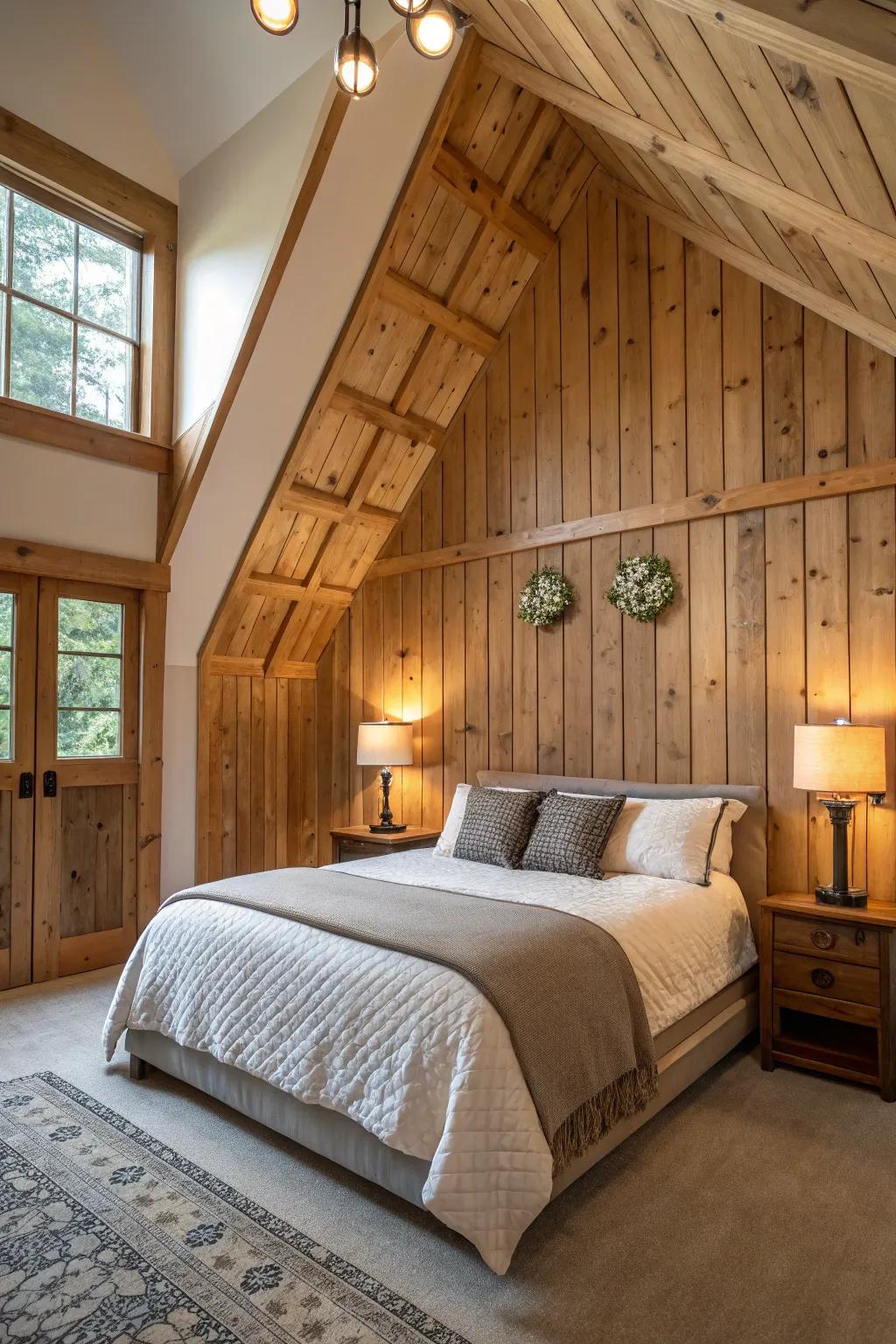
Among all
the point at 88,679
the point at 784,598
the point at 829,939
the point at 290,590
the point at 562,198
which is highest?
the point at 562,198

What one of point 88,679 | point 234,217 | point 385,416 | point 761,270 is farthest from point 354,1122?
point 234,217

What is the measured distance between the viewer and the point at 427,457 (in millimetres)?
4797

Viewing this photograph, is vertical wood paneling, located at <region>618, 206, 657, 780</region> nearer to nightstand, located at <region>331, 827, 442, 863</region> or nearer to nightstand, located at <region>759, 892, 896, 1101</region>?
nightstand, located at <region>759, 892, 896, 1101</region>

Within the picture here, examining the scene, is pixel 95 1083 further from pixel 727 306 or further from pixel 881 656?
pixel 727 306

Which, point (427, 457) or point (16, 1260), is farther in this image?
point (427, 457)

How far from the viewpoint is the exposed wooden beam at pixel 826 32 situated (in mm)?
1487

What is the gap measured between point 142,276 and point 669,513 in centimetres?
300

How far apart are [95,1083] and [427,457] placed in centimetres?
353

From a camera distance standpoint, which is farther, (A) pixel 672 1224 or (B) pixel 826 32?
(A) pixel 672 1224

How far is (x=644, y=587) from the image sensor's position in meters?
3.80

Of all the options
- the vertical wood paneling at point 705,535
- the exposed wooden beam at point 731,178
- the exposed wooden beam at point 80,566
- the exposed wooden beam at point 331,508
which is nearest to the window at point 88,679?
the exposed wooden beam at point 80,566

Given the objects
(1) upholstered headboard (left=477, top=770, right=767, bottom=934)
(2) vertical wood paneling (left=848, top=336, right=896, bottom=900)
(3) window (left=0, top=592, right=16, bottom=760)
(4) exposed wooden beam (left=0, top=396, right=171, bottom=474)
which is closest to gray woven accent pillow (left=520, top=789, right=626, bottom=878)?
(1) upholstered headboard (left=477, top=770, right=767, bottom=934)

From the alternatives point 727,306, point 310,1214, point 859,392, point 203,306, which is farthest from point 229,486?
point 310,1214

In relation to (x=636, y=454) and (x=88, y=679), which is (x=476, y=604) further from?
(x=88, y=679)
